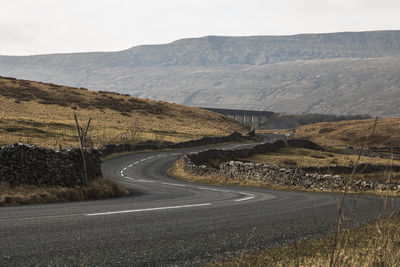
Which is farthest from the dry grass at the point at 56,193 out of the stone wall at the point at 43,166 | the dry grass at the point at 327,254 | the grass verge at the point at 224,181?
the grass verge at the point at 224,181

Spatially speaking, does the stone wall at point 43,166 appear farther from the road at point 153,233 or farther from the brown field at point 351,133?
the brown field at point 351,133

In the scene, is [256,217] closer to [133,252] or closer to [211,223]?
[211,223]

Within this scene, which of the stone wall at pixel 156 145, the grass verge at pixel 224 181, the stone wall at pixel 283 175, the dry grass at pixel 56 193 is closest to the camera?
the dry grass at pixel 56 193

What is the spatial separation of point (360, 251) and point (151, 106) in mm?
111078

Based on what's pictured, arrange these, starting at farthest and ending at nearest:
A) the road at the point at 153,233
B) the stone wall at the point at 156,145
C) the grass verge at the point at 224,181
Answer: the stone wall at the point at 156,145 → the grass verge at the point at 224,181 → the road at the point at 153,233

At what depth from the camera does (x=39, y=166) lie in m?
16.5

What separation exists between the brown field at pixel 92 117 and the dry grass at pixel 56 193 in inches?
1354

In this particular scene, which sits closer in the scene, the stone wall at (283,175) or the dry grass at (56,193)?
the dry grass at (56,193)

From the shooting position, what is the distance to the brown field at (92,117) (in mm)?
62328

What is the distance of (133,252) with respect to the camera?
671 cm

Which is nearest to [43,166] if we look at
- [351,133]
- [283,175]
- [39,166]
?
[39,166]

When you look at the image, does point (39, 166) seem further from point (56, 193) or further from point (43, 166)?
point (56, 193)

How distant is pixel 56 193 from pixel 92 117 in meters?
76.0

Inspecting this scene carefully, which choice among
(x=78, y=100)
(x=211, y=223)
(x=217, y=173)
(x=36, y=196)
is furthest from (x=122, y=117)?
(x=211, y=223)
